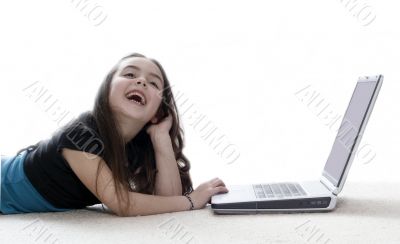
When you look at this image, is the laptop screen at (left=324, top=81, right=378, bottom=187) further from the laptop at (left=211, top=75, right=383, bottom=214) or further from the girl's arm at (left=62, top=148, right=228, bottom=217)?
the girl's arm at (left=62, top=148, right=228, bottom=217)

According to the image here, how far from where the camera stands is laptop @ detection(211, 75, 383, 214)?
1.08 m

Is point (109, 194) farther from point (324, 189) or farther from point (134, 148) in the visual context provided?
point (324, 189)

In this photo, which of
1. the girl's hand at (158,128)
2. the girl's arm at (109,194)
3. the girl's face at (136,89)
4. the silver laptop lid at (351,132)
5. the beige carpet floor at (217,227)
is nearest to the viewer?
the beige carpet floor at (217,227)

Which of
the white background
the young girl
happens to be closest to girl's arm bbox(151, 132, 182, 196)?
the young girl

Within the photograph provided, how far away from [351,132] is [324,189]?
6.8 inches

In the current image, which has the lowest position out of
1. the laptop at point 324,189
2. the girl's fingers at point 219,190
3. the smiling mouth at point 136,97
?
the girl's fingers at point 219,190

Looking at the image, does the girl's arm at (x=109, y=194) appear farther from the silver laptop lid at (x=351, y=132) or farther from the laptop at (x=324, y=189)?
the silver laptop lid at (x=351, y=132)

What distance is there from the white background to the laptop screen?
597 mm

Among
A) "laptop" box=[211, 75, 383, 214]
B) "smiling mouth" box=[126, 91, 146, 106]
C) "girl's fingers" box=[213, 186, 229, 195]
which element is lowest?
"girl's fingers" box=[213, 186, 229, 195]

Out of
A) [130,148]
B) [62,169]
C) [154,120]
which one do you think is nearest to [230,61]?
[154,120]

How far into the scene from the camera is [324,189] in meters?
1.20

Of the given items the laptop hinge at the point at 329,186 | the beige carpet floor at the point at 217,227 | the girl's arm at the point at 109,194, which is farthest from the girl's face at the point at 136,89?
the laptop hinge at the point at 329,186

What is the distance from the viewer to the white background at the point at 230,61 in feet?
6.00

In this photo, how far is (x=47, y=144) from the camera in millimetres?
1307
